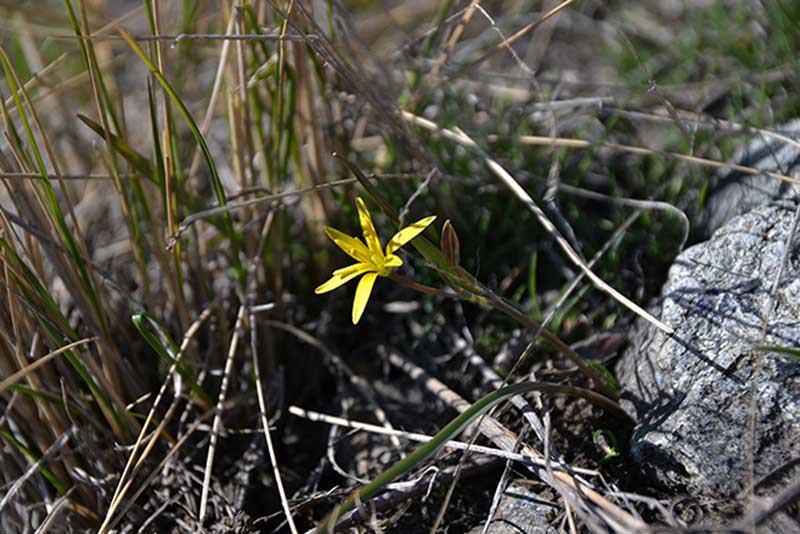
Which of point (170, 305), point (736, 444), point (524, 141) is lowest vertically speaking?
point (736, 444)

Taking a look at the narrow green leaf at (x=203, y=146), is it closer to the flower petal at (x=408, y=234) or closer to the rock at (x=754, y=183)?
the flower petal at (x=408, y=234)

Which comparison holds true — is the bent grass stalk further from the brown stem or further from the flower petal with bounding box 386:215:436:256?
the flower petal with bounding box 386:215:436:256

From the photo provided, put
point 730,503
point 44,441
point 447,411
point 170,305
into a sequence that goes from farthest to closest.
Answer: point 170,305
point 447,411
point 44,441
point 730,503

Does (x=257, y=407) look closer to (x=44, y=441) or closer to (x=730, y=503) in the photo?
(x=44, y=441)

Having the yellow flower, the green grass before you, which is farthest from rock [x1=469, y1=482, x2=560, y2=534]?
the yellow flower

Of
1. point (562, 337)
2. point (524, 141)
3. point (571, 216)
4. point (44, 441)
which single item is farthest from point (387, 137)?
point (44, 441)

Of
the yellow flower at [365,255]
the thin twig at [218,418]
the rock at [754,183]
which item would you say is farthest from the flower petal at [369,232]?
the rock at [754,183]
